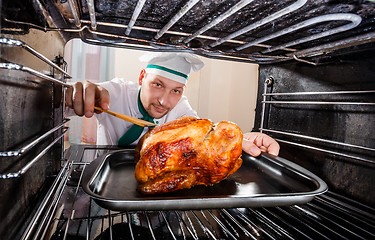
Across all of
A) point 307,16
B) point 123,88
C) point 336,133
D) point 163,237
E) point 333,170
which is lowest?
point 163,237

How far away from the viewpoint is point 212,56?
1.01 m

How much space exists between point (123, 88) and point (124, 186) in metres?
1.55

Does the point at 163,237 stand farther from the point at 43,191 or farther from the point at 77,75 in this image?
the point at 77,75

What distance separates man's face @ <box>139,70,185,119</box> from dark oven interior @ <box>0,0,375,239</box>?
0.79 metres

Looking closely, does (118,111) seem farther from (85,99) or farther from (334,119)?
(334,119)

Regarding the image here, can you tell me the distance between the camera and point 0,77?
394 mm

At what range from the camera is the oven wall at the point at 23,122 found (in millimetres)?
424

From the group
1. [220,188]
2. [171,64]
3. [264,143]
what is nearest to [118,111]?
[171,64]

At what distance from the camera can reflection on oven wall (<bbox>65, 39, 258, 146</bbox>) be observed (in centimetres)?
308

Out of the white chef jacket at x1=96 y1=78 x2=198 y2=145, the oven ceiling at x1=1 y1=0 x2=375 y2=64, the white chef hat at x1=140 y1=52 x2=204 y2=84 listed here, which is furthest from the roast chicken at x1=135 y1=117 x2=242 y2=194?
the white chef jacket at x1=96 y1=78 x2=198 y2=145

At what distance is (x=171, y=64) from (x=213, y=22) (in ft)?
3.65

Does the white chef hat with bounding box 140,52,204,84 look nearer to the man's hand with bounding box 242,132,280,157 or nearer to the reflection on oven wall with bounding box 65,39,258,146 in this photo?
the man's hand with bounding box 242,132,280,157

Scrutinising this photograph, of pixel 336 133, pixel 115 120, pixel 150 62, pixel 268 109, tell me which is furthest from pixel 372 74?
pixel 115 120

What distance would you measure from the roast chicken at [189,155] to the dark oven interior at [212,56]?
106 millimetres
